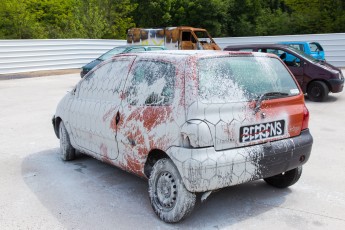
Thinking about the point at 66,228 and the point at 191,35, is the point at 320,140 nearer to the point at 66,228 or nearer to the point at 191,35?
the point at 66,228

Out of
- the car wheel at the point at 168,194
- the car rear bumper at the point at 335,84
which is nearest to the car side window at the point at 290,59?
the car rear bumper at the point at 335,84

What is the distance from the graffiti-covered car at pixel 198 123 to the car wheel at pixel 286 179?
16 mm

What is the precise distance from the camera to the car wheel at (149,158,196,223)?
369cm

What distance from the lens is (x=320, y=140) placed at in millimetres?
7074

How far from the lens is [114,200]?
4.41 m

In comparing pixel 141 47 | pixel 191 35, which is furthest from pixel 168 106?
pixel 191 35

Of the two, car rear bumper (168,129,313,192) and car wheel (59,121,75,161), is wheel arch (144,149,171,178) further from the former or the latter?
car wheel (59,121,75,161)

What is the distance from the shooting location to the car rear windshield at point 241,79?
3.75m

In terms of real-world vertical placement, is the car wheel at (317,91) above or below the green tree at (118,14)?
below

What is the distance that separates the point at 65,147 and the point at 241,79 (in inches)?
117

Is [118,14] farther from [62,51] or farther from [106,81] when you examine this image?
[106,81]

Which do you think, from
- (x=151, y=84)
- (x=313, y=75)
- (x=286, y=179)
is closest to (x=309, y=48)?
(x=313, y=75)

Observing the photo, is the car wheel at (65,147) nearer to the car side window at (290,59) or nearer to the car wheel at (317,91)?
the car side window at (290,59)

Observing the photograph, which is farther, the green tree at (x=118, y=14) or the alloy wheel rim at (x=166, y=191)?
the green tree at (x=118, y=14)
